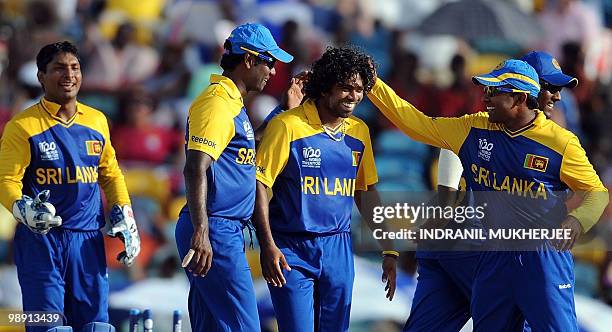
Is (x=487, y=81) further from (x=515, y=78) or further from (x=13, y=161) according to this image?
(x=13, y=161)

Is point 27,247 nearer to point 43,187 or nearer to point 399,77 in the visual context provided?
point 43,187

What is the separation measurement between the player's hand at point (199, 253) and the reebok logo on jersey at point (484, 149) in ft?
5.77

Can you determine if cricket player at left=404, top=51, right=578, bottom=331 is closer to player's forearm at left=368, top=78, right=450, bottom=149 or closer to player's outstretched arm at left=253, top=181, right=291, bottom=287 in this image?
player's forearm at left=368, top=78, right=450, bottom=149

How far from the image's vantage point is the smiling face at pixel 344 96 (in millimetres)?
7395

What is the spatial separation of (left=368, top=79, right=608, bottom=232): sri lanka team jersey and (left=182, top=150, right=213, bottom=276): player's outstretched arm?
166 cm

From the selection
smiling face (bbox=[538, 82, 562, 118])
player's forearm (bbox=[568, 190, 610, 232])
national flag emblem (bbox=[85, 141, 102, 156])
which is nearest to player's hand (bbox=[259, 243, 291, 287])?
national flag emblem (bbox=[85, 141, 102, 156])

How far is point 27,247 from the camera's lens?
768cm

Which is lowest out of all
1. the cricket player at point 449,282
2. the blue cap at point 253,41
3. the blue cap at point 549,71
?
the cricket player at point 449,282

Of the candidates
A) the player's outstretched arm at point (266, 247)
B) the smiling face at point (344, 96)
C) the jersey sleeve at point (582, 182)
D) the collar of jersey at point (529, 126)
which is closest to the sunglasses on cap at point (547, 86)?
the collar of jersey at point (529, 126)

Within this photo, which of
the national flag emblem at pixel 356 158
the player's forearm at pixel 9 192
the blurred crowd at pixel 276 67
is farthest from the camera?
the blurred crowd at pixel 276 67

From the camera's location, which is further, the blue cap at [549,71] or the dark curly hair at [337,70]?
the blue cap at [549,71]

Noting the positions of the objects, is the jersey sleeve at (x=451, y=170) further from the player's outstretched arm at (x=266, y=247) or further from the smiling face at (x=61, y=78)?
the smiling face at (x=61, y=78)

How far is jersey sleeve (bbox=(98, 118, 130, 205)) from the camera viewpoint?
7914mm

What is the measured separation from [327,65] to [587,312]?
14.0 ft
